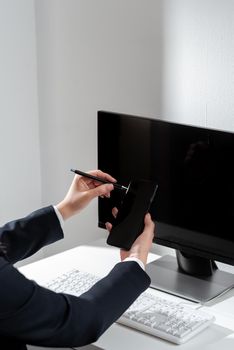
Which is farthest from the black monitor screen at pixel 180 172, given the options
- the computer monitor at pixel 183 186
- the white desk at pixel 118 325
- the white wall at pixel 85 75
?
the white wall at pixel 85 75

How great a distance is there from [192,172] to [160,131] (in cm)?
13

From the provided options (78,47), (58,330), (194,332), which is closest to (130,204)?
(194,332)

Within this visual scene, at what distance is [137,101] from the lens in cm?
206

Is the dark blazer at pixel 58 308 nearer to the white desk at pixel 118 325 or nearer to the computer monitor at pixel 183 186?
the white desk at pixel 118 325

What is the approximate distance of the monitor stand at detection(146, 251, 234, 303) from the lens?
171 cm

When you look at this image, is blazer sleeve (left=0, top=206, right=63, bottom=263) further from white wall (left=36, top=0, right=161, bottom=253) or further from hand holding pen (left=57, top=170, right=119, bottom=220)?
white wall (left=36, top=0, right=161, bottom=253)

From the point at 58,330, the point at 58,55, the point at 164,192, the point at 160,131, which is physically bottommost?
the point at 58,330

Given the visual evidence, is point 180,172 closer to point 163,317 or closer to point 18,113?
point 163,317

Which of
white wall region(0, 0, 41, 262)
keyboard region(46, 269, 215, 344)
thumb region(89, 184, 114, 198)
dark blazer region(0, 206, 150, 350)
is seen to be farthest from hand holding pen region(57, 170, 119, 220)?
white wall region(0, 0, 41, 262)

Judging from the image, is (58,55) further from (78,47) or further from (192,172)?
(192,172)

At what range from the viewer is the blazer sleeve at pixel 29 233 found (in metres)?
1.63

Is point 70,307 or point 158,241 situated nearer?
point 70,307

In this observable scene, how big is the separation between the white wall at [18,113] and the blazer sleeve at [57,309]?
94 cm

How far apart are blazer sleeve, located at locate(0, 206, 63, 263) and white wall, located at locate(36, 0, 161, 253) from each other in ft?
1.68
